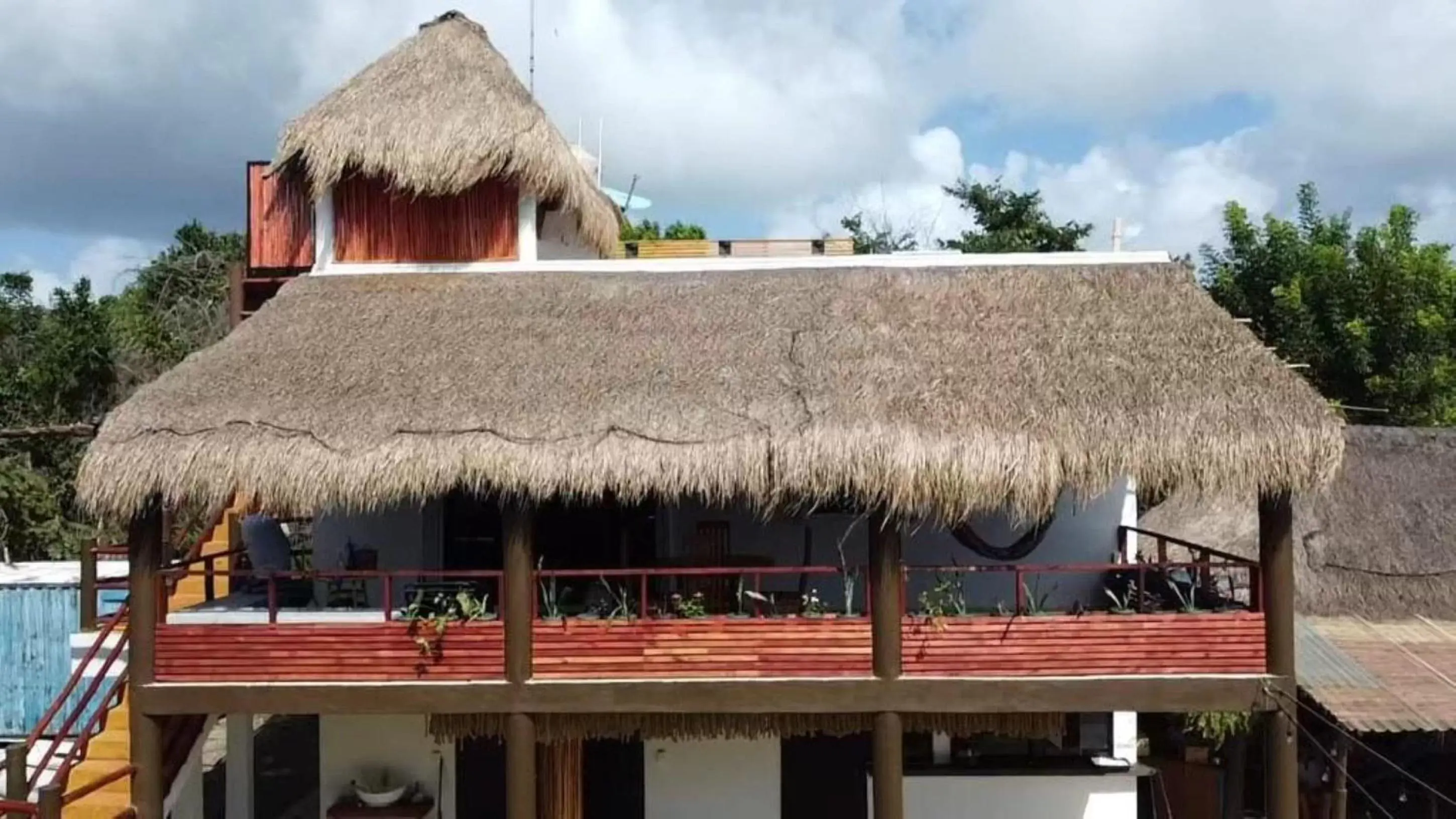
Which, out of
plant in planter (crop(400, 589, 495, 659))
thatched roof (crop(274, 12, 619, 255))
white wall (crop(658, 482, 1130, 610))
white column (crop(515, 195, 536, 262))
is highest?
thatched roof (crop(274, 12, 619, 255))

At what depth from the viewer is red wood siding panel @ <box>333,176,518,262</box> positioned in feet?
38.2

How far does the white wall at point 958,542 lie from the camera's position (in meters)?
11.0

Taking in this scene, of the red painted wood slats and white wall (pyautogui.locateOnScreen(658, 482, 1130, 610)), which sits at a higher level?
white wall (pyautogui.locateOnScreen(658, 482, 1130, 610))

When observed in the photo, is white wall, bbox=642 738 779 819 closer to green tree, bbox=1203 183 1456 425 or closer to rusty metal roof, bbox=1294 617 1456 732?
rusty metal roof, bbox=1294 617 1456 732

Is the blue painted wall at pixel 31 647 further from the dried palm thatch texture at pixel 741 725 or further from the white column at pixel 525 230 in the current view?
the dried palm thatch texture at pixel 741 725

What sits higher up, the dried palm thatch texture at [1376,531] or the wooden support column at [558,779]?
the dried palm thatch texture at [1376,531]

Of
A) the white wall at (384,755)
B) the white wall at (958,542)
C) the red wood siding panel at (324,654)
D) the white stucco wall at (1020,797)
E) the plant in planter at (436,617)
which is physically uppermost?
the white wall at (958,542)

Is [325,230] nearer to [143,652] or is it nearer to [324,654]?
[143,652]

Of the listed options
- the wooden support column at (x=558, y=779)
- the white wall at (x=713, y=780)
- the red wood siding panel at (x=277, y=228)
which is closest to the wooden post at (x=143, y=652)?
the wooden support column at (x=558, y=779)

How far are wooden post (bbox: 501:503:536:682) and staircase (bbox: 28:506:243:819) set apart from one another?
216cm

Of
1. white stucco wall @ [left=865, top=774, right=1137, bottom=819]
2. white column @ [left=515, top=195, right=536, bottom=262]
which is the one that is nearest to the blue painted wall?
white column @ [left=515, top=195, right=536, bottom=262]

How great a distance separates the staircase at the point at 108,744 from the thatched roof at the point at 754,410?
4.24 feet

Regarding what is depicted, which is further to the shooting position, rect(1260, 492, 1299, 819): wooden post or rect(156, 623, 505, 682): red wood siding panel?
rect(156, 623, 505, 682): red wood siding panel

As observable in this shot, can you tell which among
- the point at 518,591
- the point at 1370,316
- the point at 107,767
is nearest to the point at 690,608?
the point at 518,591
